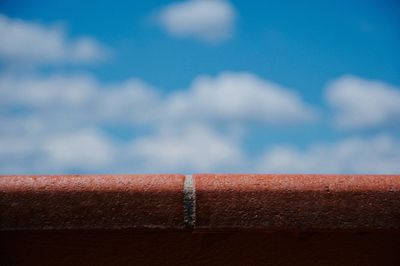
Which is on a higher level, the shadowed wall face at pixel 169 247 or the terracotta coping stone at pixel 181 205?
the terracotta coping stone at pixel 181 205

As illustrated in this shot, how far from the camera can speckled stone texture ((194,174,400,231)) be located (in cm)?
144

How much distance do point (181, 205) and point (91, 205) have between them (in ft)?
0.63

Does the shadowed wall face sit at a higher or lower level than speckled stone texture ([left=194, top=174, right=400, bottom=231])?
lower

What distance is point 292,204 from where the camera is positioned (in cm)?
145

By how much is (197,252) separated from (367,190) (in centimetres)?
40

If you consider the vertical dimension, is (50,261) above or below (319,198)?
below

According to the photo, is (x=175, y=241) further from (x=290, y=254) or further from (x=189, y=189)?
(x=290, y=254)

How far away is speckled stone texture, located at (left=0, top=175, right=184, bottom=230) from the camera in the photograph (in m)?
1.43

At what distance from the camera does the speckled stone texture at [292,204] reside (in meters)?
1.44

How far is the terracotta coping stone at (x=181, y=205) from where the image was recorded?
143 centimetres

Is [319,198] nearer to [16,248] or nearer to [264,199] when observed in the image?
[264,199]

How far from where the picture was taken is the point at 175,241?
1.48 m

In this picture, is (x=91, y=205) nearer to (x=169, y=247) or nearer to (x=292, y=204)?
(x=169, y=247)

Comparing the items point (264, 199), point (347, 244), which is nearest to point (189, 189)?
point (264, 199)
